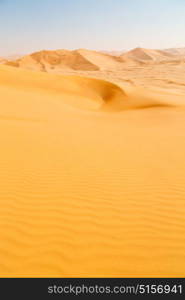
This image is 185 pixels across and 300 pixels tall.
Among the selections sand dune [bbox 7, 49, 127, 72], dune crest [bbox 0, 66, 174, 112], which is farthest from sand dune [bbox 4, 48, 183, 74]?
dune crest [bbox 0, 66, 174, 112]

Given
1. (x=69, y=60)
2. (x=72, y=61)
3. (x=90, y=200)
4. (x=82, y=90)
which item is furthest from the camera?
(x=69, y=60)

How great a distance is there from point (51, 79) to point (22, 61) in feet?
101

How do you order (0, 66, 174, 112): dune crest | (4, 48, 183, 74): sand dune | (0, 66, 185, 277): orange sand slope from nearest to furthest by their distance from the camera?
(0, 66, 185, 277): orange sand slope
(0, 66, 174, 112): dune crest
(4, 48, 183, 74): sand dune

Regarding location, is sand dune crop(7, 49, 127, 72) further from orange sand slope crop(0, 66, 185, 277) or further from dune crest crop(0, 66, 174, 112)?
orange sand slope crop(0, 66, 185, 277)

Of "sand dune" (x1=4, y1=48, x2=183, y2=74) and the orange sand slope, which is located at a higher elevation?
"sand dune" (x1=4, y1=48, x2=183, y2=74)

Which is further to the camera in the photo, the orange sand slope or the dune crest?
the dune crest

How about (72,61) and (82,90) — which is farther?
(72,61)

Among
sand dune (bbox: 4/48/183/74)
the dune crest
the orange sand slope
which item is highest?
sand dune (bbox: 4/48/183/74)

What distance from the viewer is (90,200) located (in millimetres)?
3760

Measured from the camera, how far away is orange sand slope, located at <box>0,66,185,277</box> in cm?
271

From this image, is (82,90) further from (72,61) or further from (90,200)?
(72,61)

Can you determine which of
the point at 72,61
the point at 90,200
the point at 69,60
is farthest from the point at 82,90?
the point at 69,60

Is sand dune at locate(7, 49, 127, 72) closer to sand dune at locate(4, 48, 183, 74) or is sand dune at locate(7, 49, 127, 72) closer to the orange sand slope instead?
sand dune at locate(4, 48, 183, 74)

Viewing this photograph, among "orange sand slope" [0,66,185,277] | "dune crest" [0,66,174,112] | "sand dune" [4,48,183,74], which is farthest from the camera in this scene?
"sand dune" [4,48,183,74]
